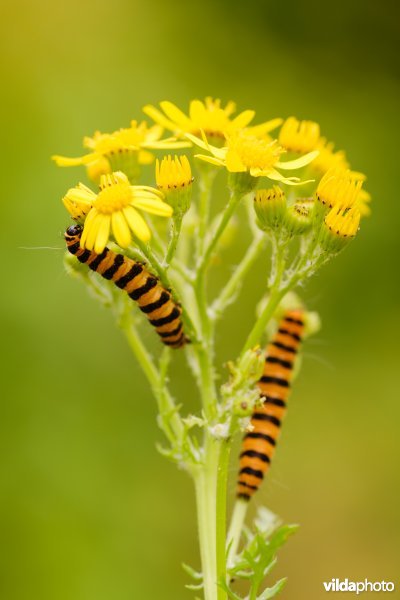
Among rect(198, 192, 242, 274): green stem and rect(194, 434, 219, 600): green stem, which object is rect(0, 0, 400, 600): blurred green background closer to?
rect(194, 434, 219, 600): green stem

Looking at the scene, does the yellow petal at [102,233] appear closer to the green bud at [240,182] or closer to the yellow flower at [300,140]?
the green bud at [240,182]

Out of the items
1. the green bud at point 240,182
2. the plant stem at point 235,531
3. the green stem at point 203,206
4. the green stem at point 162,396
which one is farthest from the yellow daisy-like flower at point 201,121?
the plant stem at point 235,531

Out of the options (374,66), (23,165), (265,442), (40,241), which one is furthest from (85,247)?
(374,66)

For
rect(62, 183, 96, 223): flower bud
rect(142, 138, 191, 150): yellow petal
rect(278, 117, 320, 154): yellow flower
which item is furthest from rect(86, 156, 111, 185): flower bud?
rect(278, 117, 320, 154): yellow flower

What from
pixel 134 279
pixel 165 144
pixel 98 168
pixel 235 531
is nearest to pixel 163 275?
pixel 134 279

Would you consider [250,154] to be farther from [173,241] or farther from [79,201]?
[79,201]

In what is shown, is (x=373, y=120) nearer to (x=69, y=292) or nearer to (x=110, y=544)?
(x=69, y=292)
